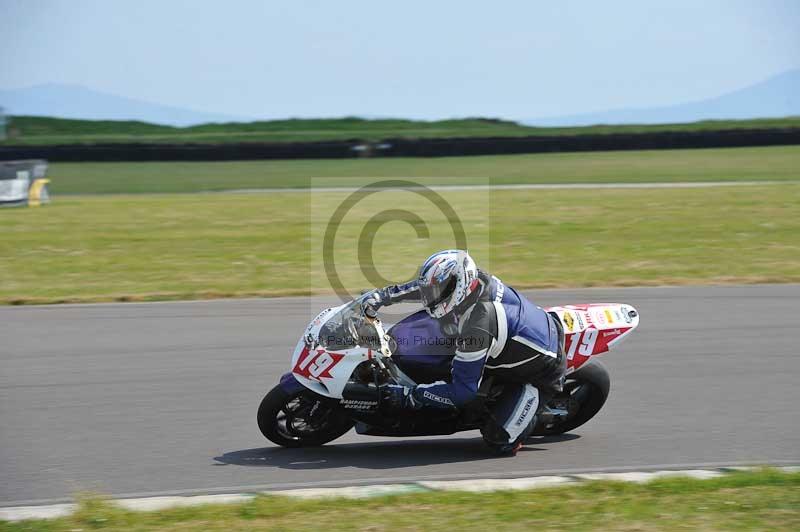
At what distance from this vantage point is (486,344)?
18.1 ft

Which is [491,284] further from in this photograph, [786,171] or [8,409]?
[786,171]

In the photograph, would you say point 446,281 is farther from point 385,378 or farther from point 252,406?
point 252,406

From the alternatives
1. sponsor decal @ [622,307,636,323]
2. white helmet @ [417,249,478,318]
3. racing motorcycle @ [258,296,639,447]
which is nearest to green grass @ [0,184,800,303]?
sponsor decal @ [622,307,636,323]

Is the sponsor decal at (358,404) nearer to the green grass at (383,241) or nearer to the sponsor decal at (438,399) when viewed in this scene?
the sponsor decal at (438,399)

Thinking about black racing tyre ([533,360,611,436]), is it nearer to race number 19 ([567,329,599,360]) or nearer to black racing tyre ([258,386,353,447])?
race number 19 ([567,329,599,360])

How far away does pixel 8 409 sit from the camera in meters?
6.78

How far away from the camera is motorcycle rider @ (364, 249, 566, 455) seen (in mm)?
5465

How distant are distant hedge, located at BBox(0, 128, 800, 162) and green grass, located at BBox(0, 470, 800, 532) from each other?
3050 centimetres

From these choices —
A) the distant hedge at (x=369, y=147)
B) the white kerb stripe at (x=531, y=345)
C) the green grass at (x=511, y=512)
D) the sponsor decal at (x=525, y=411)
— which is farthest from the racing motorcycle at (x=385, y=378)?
the distant hedge at (x=369, y=147)

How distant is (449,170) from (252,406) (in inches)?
933

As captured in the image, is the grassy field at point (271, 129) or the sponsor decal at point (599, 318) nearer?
the sponsor decal at point (599, 318)

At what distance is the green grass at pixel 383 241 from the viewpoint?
12.3m

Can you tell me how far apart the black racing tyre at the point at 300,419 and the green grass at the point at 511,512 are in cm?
86

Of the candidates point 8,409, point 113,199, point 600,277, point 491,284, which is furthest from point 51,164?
point 491,284
